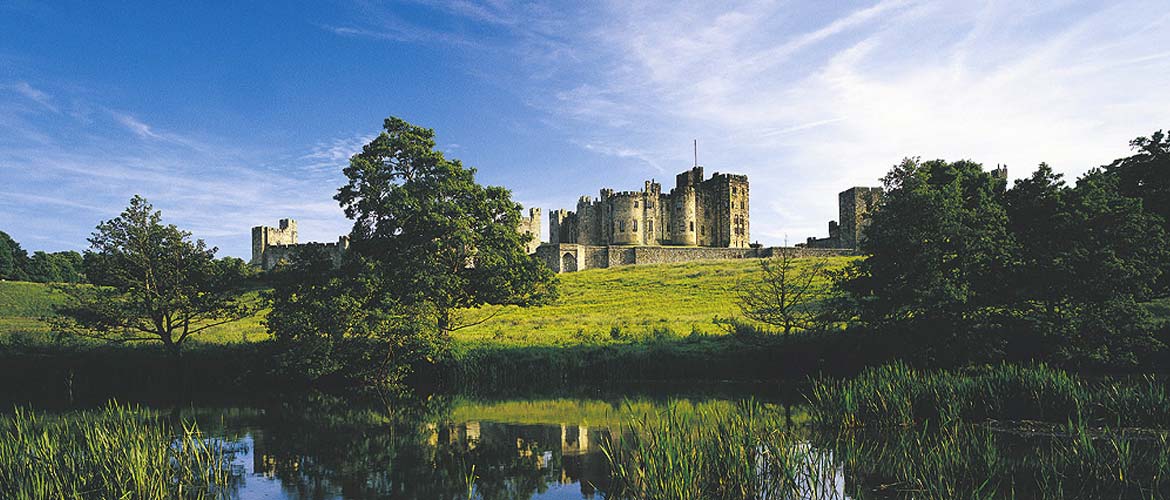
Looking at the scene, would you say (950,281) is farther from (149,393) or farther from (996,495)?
(149,393)

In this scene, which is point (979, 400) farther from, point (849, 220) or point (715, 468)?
point (849, 220)

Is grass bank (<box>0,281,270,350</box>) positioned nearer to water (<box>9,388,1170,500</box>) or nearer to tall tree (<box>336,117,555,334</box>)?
tall tree (<box>336,117,555,334</box>)

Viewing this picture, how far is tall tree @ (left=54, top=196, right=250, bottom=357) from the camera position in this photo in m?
28.2

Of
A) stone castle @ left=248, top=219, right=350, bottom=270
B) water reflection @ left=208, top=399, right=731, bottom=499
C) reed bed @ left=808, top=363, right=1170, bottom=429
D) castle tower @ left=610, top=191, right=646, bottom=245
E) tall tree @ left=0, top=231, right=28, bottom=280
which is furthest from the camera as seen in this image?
castle tower @ left=610, top=191, right=646, bottom=245

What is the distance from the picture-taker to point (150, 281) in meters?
29.5

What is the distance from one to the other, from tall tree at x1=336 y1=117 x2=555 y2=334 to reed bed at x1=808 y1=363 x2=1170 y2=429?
15034 millimetres

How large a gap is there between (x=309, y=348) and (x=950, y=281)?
20.6 m

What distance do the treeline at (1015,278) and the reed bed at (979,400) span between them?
17.0 ft

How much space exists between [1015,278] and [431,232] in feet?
63.8

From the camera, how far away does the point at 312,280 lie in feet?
88.5

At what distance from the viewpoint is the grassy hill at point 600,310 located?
106 ft

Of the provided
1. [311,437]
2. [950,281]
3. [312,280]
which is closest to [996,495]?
[950,281]

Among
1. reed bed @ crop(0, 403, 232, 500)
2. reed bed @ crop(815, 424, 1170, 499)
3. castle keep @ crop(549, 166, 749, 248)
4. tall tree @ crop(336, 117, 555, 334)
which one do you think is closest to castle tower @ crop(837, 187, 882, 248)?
castle keep @ crop(549, 166, 749, 248)

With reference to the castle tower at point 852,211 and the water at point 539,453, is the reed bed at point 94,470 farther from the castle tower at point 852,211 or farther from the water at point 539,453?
the castle tower at point 852,211
